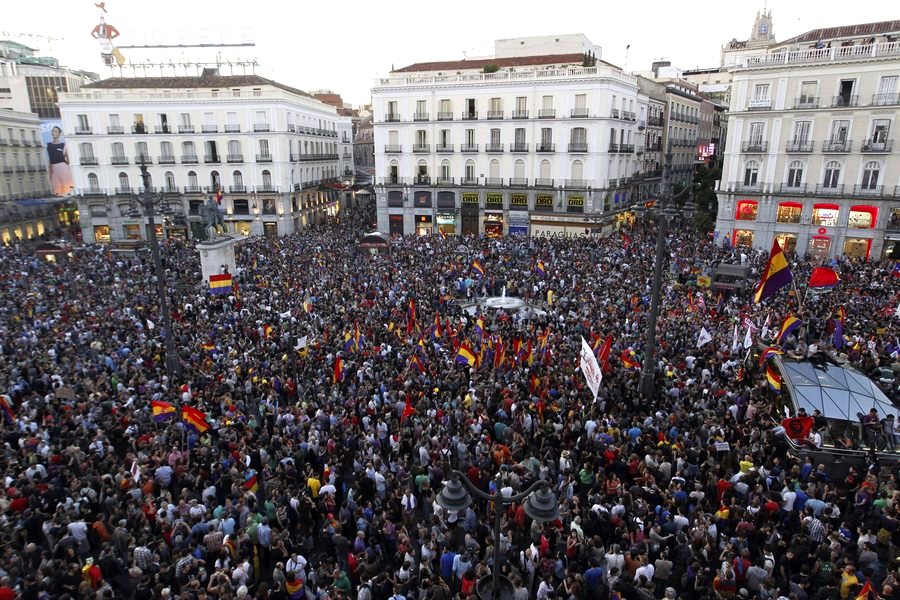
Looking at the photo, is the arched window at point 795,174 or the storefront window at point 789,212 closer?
the arched window at point 795,174

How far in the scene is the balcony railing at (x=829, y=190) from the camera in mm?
35938

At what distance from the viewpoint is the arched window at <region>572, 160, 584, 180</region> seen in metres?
44.6

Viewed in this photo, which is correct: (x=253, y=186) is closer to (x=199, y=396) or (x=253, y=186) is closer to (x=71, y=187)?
(x=71, y=187)

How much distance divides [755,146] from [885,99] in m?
6.95

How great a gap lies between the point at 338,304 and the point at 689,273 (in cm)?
1686

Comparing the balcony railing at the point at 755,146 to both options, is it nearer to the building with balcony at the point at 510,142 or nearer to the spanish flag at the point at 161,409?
the building with balcony at the point at 510,142

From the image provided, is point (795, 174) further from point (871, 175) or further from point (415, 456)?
point (415, 456)

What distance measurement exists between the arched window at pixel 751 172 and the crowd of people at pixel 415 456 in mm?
15785

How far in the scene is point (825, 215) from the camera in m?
36.8

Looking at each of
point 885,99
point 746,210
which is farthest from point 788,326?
point 885,99

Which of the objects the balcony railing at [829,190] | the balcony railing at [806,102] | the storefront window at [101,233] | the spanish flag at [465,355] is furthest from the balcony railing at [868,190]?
the storefront window at [101,233]

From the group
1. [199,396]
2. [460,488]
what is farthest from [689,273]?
[460,488]

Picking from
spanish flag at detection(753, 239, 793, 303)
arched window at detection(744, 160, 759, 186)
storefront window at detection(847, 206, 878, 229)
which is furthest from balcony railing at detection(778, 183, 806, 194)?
spanish flag at detection(753, 239, 793, 303)

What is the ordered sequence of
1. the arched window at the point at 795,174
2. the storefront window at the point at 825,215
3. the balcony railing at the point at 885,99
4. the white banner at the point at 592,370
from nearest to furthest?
the white banner at the point at 592,370 < the balcony railing at the point at 885,99 < the storefront window at the point at 825,215 < the arched window at the point at 795,174
